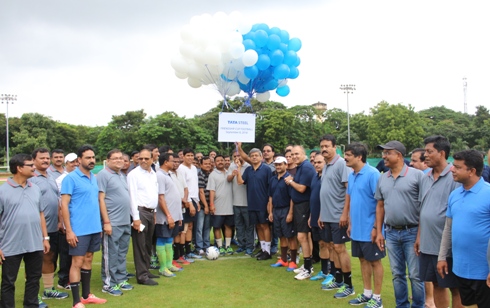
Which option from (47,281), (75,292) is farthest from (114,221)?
(47,281)

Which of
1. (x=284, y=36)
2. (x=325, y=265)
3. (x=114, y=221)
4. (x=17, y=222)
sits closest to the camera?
(x=17, y=222)

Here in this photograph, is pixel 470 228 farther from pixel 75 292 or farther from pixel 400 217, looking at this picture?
pixel 75 292

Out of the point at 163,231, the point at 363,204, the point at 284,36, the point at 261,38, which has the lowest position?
the point at 163,231

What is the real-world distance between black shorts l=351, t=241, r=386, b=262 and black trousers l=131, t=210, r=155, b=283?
10.7 feet

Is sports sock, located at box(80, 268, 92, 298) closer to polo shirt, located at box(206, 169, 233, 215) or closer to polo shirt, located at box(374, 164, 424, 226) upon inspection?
polo shirt, located at box(206, 169, 233, 215)

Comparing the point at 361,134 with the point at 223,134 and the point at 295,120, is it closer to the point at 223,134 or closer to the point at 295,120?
the point at 295,120

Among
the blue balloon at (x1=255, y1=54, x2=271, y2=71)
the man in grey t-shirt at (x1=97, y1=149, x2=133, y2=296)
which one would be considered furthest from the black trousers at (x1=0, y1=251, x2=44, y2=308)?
the blue balloon at (x1=255, y1=54, x2=271, y2=71)

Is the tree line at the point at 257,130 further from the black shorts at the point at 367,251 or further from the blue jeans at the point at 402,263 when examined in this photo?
the blue jeans at the point at 402,263

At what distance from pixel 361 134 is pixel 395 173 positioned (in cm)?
5313

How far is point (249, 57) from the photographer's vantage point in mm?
8039

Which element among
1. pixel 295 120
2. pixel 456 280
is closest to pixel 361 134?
pixel 295 120

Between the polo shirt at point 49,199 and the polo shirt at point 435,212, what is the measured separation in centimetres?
481

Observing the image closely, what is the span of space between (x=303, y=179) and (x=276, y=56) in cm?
273

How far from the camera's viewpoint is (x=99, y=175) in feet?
19.7
